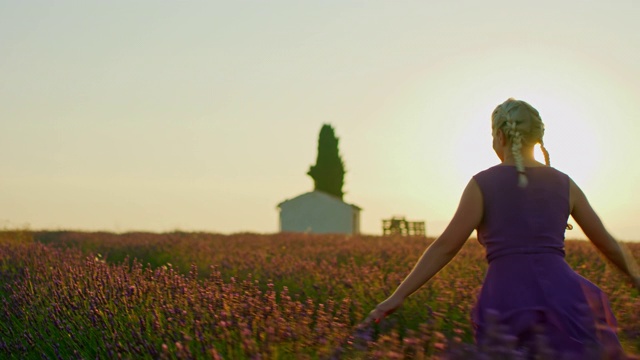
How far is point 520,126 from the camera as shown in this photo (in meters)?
3.40

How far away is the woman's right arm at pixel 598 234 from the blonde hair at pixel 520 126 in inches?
11.7

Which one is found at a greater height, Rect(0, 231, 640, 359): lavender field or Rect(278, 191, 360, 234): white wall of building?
Rect(278, 191, 360, 234): white wall of building

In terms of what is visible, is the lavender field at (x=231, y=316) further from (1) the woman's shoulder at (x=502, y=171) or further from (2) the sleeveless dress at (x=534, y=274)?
(1) the woman's shoulder at (x=502, y=171)

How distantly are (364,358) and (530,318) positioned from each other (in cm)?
70

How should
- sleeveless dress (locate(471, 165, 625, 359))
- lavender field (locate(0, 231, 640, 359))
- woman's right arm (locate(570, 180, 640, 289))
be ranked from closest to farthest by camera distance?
sleeveless dress (locate(471, 165, 625, 359)) → lavender field (locate(0, 231, 640, 359)) → woman's right arm (locate(570, 180, 640, 289))

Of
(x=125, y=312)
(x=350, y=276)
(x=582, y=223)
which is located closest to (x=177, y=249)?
(x=350, y=276)

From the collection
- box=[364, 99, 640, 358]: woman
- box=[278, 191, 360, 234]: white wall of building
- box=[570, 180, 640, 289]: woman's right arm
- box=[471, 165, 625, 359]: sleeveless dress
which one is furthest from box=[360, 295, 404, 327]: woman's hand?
box=[278, 191, 360, 234]: white wall of building

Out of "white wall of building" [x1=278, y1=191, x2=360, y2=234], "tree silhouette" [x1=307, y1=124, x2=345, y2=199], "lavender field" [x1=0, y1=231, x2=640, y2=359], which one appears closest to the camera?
"lavender field" [x1=0, y1=231, x2=640, y2=359]

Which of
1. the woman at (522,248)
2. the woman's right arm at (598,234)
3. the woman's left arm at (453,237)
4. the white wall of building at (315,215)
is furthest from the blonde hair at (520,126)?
the white wall of building at (315,215)

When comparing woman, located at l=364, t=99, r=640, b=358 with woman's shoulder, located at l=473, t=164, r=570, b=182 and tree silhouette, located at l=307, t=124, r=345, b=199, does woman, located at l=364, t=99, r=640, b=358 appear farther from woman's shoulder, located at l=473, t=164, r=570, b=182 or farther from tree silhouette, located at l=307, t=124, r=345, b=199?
tree silhouette, located at l=307, t=124, r=345, b=199

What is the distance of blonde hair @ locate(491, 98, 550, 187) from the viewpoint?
3400mm

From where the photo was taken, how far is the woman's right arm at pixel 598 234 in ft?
11.9

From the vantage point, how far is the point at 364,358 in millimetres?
2926

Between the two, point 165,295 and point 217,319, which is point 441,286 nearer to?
point 165,295
